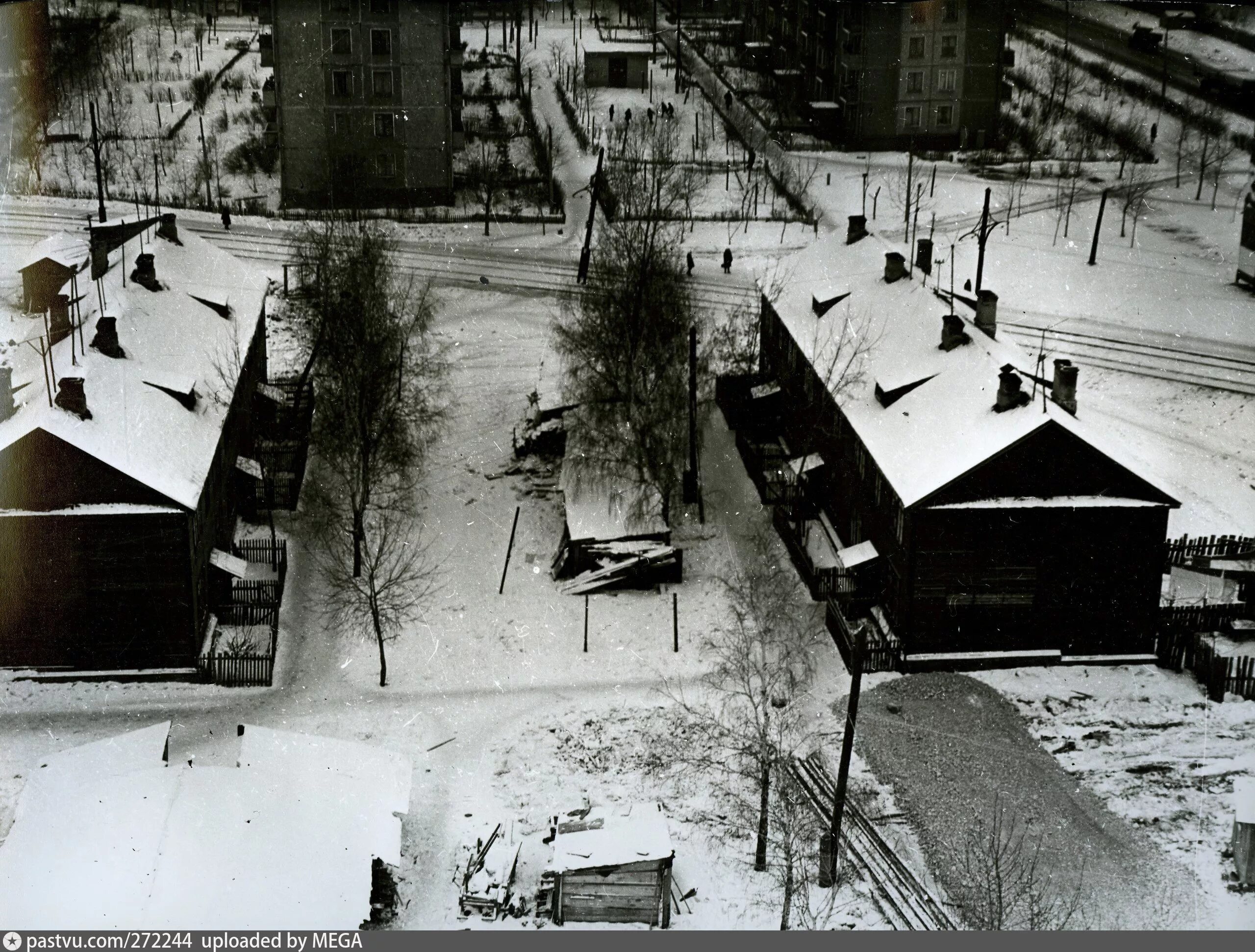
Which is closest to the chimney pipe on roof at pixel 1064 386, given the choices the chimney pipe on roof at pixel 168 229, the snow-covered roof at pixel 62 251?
the snow-covered roof at pixel 62 251

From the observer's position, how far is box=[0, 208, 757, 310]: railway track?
→ 63344 millimetres

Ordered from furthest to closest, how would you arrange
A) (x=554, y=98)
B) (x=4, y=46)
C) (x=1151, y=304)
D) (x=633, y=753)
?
(x=554, y=98) → (x=4, y=46) → (x=1151, y=304) → (x=633, y=753)

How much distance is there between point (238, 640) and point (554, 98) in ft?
206

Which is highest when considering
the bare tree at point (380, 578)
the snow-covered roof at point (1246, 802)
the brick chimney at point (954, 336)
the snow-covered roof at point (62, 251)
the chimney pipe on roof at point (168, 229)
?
the chimney pipe on roof at point (168, 229)

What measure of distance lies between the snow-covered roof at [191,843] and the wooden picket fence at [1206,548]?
2348cm

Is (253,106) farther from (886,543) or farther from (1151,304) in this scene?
(886,543)

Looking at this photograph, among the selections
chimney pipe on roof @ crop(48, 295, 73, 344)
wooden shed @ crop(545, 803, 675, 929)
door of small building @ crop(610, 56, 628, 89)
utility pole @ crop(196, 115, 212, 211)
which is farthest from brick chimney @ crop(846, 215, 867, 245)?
door of small building @ crop(610, 56, 628, 89)

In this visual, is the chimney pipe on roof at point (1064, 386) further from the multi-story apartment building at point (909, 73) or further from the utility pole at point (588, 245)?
the multi-story apartment building at point (909, 73)

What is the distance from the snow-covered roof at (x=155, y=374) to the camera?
34.2 meters

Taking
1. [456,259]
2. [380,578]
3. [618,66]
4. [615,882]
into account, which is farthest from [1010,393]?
[618,66]

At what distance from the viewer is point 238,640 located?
3703 centimetres

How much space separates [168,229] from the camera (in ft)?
155

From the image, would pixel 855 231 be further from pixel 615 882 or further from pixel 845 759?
pixel 615 882

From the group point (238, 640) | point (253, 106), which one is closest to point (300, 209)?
point (253, 106)
